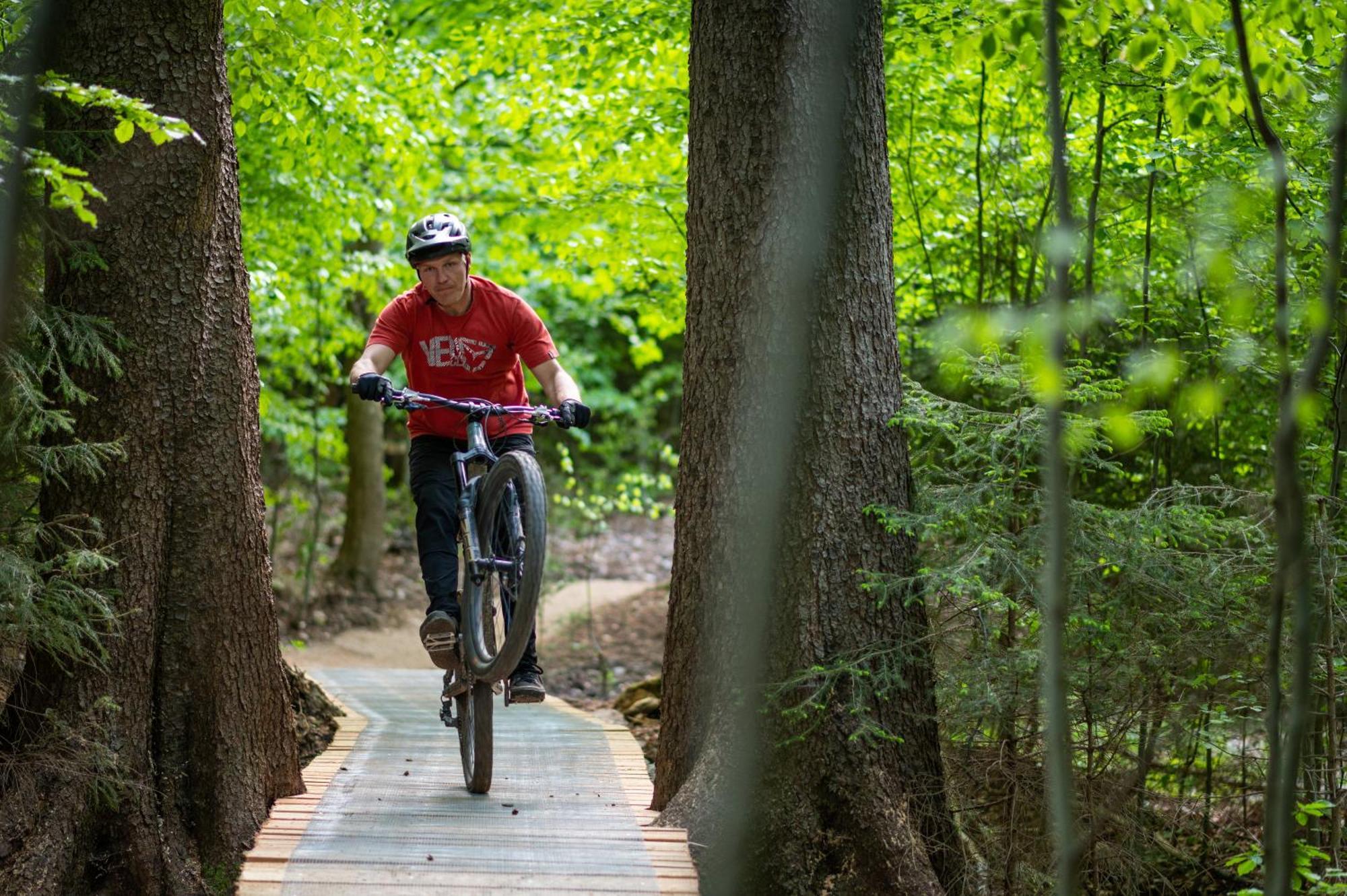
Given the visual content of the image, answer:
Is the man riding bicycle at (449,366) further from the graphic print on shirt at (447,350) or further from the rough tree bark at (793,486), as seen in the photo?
the rough tree bark at (793,486)

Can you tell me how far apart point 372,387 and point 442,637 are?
1.13m

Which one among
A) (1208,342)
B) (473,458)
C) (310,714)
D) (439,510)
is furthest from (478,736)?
(1208,342)

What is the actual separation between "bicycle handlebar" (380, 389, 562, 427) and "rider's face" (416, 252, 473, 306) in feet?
1.53

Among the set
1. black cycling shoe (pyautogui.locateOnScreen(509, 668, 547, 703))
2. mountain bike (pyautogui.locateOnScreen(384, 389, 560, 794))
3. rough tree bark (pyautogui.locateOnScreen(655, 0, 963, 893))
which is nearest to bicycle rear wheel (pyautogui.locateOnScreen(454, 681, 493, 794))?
mountain bike (pyautogui.locateOnScreen(384, 389, 560, 794))

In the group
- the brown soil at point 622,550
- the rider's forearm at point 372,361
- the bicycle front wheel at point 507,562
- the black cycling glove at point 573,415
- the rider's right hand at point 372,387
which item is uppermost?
the rider's forearm at point 372,361

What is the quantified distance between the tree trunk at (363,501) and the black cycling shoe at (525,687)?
1015 cm

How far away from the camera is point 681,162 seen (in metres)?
8.94

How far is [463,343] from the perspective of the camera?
5363 millimetres

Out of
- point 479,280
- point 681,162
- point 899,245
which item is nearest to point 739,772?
point 479,280

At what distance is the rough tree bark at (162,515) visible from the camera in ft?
14.6

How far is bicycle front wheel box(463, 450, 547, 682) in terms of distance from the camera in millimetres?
4508

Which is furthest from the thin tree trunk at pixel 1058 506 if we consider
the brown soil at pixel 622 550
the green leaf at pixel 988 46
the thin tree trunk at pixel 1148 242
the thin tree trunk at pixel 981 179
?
the brown soil at pixel 622 550

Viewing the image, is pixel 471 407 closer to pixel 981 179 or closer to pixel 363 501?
pixel 981 179

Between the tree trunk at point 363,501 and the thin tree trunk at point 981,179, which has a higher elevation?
Answer: the thin tree trunk at point 981,179
